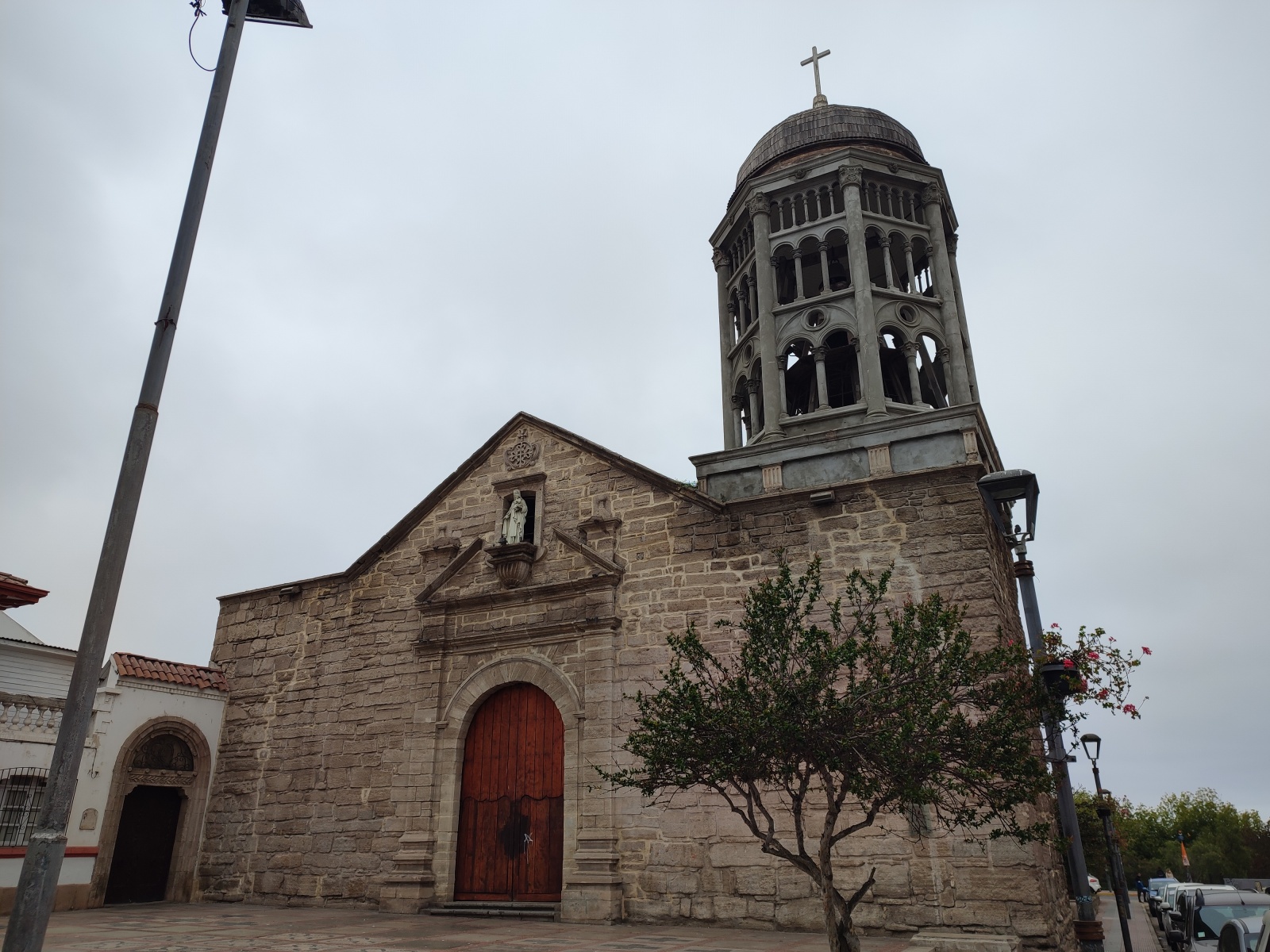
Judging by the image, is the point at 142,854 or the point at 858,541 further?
the point at 142,854

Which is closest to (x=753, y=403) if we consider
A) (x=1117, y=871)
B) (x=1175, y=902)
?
(x=1117, y=871)

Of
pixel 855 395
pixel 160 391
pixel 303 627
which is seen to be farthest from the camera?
pixel 855 395

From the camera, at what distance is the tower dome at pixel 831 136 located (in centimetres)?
2022

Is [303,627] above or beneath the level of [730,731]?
above

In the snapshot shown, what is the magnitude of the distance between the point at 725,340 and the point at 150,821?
49.8 feet

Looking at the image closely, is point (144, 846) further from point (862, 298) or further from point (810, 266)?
point (810, 266)

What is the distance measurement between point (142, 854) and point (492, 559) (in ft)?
25.9

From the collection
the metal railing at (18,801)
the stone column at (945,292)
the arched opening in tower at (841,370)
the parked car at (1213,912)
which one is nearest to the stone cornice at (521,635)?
the metal railing at (18,801)

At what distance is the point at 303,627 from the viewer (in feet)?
51.6

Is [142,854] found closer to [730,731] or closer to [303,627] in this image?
[303,627]

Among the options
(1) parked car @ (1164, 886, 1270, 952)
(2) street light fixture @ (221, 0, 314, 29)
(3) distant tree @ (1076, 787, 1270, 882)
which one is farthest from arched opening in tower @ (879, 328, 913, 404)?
(3) distant tree @ (1076, 787, 1270, 882)

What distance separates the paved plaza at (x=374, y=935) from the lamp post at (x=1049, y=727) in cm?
186

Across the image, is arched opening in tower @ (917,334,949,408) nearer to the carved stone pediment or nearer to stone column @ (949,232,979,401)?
stone column @ (949,232,979,401)

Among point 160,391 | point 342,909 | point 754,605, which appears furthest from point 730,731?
point 342,909
